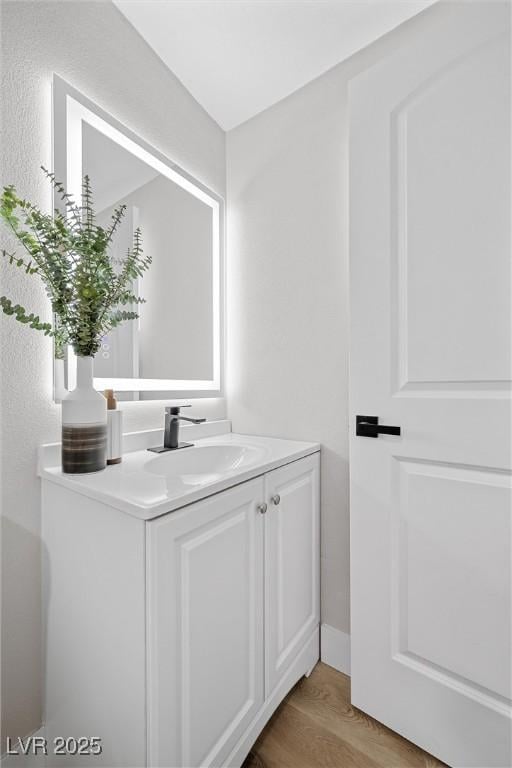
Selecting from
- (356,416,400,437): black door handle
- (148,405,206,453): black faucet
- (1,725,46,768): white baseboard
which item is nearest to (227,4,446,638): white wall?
(356,416,400,437): black door handle

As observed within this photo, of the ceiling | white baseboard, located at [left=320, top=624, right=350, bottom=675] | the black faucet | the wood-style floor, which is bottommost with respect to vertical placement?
the wood-style floor

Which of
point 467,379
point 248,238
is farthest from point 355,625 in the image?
point 248,238

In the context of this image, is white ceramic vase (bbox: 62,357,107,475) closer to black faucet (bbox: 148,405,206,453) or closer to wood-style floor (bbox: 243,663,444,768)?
black faucet (bbox: 148,405,206,453)

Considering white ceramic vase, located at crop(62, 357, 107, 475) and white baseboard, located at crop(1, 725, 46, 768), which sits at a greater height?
white ceramic vase, located at crop(62, 357, 107, 475)

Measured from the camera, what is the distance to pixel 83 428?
923 millimetres


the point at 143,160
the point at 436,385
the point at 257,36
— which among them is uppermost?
the point at 257,36

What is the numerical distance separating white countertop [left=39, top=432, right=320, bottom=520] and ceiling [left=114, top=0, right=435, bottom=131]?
1485 millimetres

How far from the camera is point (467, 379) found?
3.26ft

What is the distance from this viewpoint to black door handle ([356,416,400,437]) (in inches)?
44.0

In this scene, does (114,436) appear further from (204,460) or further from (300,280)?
(300,280)

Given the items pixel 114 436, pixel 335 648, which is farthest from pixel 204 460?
pixel 335 648

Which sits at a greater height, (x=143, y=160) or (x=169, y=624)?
(x=143, y=160)

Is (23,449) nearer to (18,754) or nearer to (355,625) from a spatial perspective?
(18,754)

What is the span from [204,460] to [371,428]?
61cm
